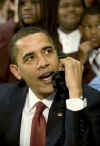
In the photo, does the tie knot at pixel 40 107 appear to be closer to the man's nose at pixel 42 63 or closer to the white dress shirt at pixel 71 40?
the man's nose at pixel 42 63

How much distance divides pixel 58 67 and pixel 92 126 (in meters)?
0.32

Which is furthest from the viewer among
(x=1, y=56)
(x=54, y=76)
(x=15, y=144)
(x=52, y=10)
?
(x=52, y=10)

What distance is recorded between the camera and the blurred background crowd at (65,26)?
2400 mm

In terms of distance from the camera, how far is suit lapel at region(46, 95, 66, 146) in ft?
4.71

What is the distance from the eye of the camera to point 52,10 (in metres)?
2.69

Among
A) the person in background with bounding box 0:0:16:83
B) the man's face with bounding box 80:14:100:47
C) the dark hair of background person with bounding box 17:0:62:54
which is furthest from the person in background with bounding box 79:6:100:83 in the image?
the person in background with bounding box 0:0:16:83

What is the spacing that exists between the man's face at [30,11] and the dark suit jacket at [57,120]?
0.90 metres

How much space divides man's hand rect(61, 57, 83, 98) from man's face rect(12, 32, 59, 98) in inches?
3.2

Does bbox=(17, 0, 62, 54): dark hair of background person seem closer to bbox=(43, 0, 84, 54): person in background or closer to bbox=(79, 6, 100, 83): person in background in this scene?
bbox=(43, 0, 84, 54): person in background

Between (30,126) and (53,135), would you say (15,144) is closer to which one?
(30,126)

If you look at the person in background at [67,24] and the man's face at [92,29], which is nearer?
the man's face at [92,29]

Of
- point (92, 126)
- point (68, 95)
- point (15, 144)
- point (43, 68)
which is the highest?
point (43, 68)

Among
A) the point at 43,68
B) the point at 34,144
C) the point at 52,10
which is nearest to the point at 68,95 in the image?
the point at 43,68

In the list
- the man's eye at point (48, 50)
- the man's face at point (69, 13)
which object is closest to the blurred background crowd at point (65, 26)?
the man's face at point (69, 13)
